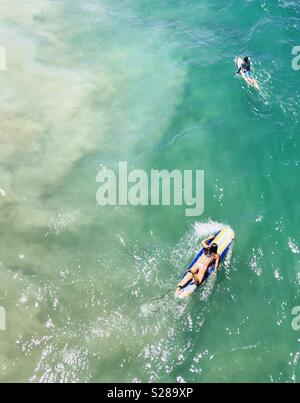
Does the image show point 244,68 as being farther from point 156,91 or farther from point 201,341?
point 201,341

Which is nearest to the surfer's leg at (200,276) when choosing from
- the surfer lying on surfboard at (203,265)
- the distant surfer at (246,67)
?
the surfer lying on surfboard at (203,265)

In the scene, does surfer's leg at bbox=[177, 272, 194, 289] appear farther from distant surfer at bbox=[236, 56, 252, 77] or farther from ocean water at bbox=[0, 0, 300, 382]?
distant surfer at bbox=[236, 56, 252, 77]

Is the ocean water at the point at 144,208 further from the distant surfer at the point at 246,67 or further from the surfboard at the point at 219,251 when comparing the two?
the distant surfer at the point at 246,67

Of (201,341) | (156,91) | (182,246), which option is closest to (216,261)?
(182,246)

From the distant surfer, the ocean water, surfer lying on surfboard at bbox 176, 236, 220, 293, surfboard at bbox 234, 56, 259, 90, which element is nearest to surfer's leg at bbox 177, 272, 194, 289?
surfer lying on surfboard at bbox 176, 236, 220, 293

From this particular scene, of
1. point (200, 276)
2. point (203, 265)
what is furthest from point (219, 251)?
point (200, 276)
